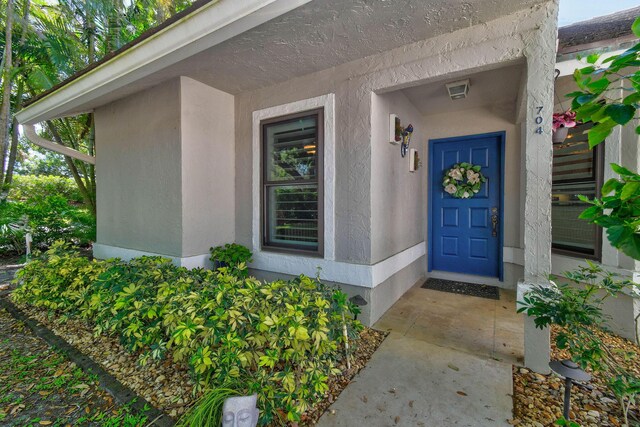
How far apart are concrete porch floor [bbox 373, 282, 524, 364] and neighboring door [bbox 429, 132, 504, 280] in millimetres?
624

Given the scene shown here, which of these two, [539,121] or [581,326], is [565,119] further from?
[581,326]

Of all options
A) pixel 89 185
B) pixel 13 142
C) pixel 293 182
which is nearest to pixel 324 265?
pixel 293 182

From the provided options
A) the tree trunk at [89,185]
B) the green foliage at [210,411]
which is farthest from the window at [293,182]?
the tree trunk at [89,185]

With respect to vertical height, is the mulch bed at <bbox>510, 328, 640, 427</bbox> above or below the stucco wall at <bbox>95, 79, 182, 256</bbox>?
below

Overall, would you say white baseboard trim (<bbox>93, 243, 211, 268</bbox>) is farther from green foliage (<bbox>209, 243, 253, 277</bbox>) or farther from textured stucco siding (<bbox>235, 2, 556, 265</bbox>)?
textured stucco siding (<bbox>235, 2, 556, 265</bbox>)

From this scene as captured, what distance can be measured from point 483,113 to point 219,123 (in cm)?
370

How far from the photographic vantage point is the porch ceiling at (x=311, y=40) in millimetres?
2061

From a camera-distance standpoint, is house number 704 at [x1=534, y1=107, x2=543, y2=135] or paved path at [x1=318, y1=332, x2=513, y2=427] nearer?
paved path at [x1=318, y1=332, x2=513, y2=427]

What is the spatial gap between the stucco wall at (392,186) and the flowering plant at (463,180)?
434 millimetres

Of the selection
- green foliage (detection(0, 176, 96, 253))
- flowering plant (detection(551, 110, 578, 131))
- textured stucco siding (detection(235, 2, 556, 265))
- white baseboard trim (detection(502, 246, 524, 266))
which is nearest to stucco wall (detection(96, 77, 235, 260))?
textured stucco siding (detection(235, 2, 556, 265))

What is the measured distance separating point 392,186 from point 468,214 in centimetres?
173

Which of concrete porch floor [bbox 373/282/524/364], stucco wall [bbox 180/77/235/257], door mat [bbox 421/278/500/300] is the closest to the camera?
concrete porch floor [bbox 373/282/524/364]

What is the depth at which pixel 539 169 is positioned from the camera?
2.08 meters

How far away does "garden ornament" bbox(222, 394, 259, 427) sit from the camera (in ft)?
4.43
